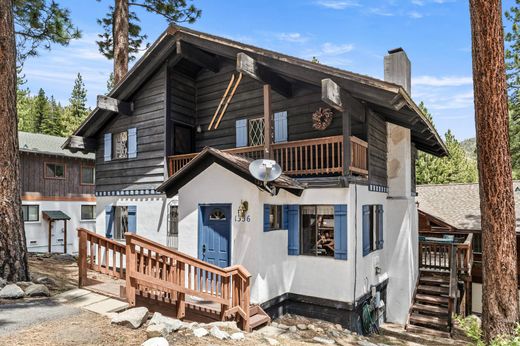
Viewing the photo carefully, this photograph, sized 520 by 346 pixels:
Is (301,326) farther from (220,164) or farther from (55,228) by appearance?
(55,228)

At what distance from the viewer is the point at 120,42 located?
16.0m

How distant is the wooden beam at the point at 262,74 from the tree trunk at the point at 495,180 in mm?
5085

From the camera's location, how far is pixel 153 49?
12211 millimetres

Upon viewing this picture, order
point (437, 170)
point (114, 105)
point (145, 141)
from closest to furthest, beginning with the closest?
point (145, 141) < point (114, 105) < point (437, 170)

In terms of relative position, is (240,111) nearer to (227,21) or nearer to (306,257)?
(227,21)

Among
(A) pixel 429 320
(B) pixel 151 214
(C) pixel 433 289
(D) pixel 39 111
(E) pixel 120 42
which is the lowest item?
(A) pixel 429 320

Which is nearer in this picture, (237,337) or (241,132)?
(237,337)

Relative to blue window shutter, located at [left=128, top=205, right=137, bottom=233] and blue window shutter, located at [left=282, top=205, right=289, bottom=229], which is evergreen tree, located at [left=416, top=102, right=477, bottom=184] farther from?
blue window shutter, located at [left=128, top=205, right=137, bottom=233]

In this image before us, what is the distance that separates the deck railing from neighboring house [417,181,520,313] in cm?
1301

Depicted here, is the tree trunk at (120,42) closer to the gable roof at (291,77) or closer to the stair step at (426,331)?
the gable roof at (291,77)

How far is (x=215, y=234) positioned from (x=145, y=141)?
5488 millimetres

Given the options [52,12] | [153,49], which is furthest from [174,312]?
[52,12]

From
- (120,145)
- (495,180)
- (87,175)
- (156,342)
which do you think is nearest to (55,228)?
(87,175)

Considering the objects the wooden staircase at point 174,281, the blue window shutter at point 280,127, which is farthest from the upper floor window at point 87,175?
the wooden staircase at point 174,281
